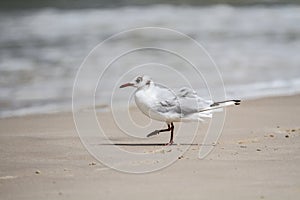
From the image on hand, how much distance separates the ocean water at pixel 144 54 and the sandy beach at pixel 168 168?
1.89 m

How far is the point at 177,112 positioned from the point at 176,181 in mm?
1392

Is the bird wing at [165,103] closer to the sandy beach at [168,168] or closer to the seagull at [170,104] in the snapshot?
the seagull at [170,104]

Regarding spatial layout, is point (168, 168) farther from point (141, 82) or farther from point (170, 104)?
point (141, 82)

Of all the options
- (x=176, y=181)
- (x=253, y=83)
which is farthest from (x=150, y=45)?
(x=176, y=181)

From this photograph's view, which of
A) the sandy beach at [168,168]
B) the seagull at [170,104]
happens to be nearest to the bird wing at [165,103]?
the seagull at [170,104]

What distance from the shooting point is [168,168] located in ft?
18.7

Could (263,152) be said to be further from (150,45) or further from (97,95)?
(150,45)

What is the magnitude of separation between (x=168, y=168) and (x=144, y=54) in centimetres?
705

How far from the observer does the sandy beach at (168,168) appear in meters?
5.04

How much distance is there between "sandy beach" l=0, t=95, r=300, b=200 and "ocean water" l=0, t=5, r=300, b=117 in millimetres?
1889

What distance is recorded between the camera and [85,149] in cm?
655

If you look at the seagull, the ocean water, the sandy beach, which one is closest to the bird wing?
the seagull

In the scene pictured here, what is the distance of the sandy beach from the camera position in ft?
16.5

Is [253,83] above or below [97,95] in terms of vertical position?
above
